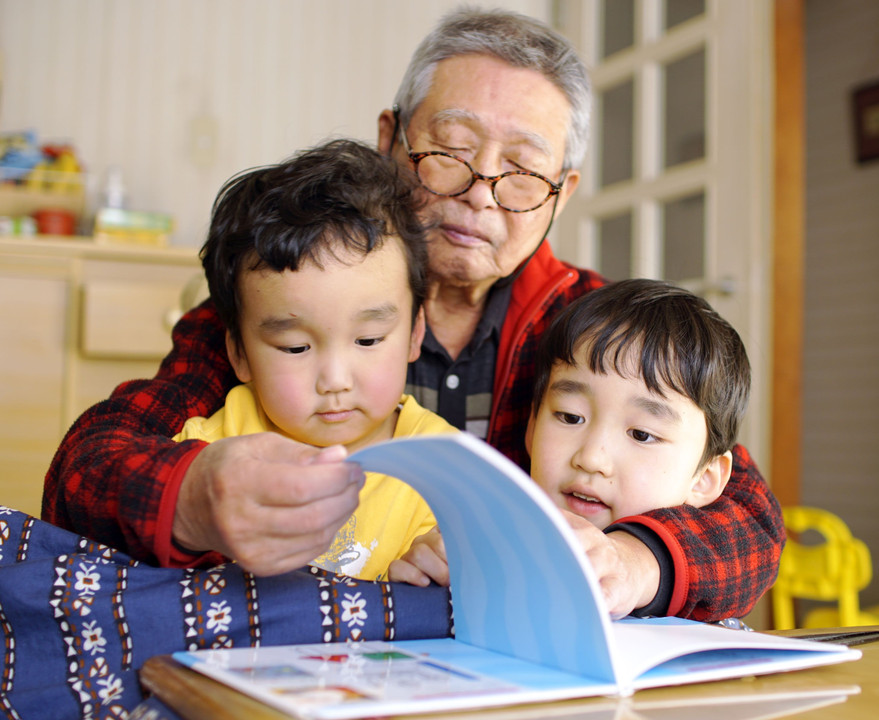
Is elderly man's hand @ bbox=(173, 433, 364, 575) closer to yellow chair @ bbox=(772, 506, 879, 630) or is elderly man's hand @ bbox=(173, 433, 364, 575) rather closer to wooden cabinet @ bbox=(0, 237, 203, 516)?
wooden cabinet @ bbox=(0, 237, 203, 516)

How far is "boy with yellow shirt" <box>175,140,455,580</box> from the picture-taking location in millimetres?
997

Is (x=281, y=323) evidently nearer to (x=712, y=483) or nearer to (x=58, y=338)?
(x=712, y=483)

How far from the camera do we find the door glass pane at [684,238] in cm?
277

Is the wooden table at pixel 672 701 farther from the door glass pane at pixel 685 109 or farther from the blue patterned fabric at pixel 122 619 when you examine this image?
the door glass pane at pixel 685 109

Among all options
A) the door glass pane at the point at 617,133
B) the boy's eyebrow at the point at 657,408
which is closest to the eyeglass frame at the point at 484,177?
the boy's eyebrow at the point at 657,408

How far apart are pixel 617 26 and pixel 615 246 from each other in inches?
32.6

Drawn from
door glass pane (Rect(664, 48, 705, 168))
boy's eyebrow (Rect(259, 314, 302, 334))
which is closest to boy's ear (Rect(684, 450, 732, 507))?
boy's eyebrow (Rect(259, 314, 302, 334))

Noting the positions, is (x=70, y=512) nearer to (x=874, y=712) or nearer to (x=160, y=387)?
(x=160, y=387)

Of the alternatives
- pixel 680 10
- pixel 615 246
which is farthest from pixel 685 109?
pixel 615 246

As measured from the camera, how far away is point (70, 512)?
809 mm

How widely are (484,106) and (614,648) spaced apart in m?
0.95

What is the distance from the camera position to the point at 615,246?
316 centimetres

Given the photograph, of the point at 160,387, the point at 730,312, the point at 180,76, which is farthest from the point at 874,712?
the point at 180,76

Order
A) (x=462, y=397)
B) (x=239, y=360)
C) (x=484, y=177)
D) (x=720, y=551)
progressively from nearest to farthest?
1. (x=720, y=551)
2. (x=239, y=360)
3. (x=484, y=177)
4. (x=462, y=397)
